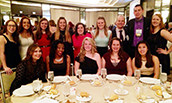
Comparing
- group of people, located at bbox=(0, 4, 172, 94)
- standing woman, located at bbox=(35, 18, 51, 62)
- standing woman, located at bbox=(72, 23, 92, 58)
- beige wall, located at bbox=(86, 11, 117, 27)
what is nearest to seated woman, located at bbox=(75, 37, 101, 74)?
group of people, located at bbox=(0, 4, 172, 94)

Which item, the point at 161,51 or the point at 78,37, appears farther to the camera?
the point at 78,37

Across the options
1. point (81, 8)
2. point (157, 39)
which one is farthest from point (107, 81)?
point (81, 8)

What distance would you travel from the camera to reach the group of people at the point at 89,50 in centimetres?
214

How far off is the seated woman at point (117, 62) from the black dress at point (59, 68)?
669 millimetres

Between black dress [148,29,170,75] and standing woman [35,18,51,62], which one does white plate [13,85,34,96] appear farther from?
black dress [148,29,170,75]

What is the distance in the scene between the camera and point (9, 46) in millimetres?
2521

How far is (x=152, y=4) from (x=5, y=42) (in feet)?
20.8

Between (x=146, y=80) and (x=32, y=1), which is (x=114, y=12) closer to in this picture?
(x=32, y=1)

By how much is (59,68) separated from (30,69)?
0.50 m

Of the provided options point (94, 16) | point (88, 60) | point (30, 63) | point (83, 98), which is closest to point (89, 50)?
point (88, 60)

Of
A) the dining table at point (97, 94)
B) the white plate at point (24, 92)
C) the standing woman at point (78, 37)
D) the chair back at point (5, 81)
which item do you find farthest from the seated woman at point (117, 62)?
the chair back at point (5, 81)

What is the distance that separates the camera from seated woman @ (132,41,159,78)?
2230 millimetres

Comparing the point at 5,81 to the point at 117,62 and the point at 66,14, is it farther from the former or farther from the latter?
the point at 66,14

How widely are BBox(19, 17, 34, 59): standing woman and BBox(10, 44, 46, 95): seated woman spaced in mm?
750
